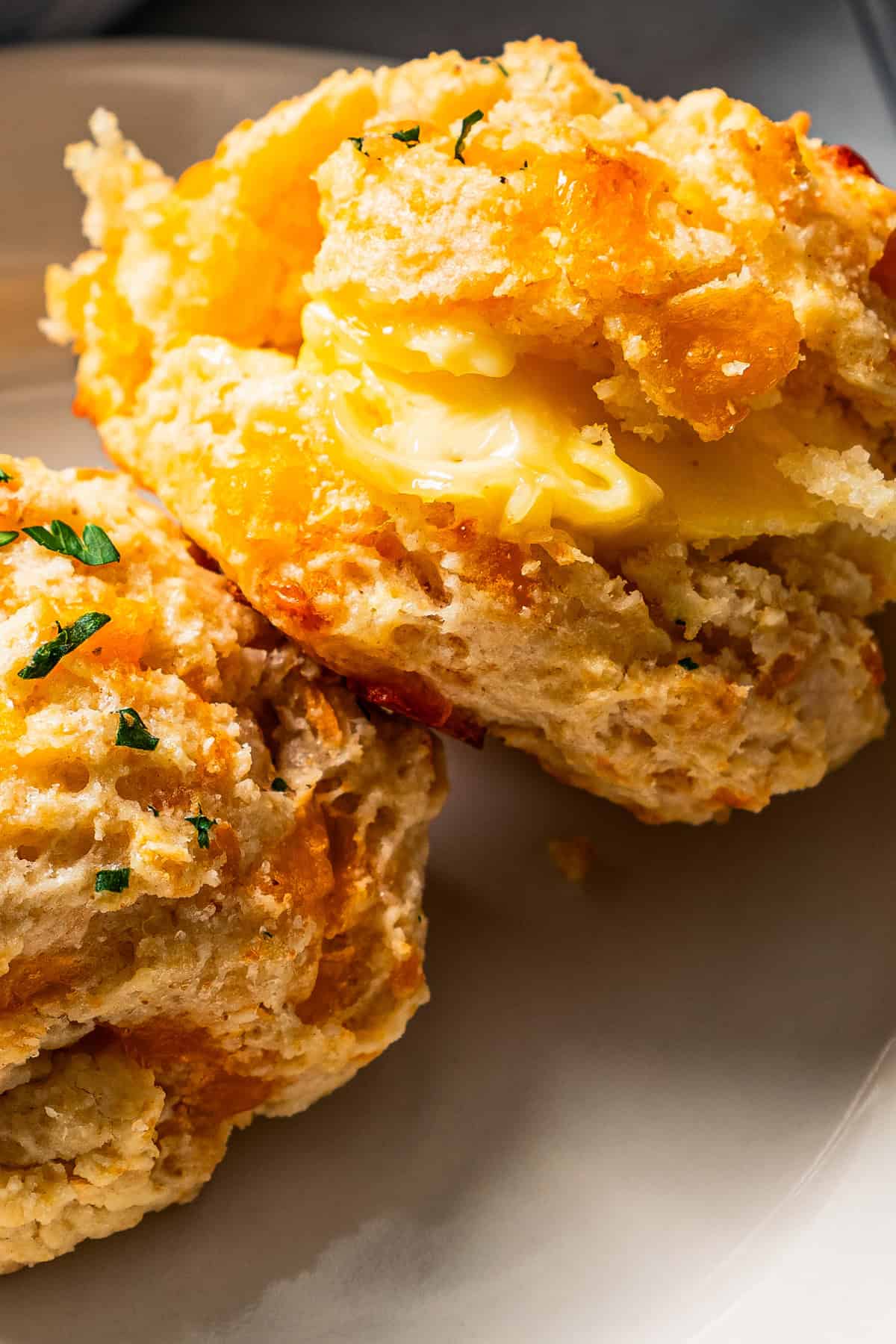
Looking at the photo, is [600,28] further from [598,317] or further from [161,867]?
[161,867]

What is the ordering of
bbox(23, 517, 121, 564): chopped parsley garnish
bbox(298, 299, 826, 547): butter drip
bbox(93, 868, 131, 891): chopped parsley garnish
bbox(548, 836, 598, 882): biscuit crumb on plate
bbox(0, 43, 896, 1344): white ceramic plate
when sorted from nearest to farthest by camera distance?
bbox(93, 868, 131, 891): chopped parsley garnish → bbox(298, 299, 826, 547): butter drip → bbox(23, 517, 121, 564): chopped parsley garnish → bbox(0, 43, 896, 1344): white ceramic plate → bbox(548, 836, 598, 882): biscuit crumb on plate

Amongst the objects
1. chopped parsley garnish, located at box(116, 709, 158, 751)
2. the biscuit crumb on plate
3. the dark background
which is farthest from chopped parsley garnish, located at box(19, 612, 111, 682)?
the dark background

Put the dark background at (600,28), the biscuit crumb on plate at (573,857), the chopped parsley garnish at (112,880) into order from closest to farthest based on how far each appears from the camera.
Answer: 1. the chopped parsley garnish at (112,880)
2. the biscuit crumb on plate at (573,857)
3. the dark background at (600,28)

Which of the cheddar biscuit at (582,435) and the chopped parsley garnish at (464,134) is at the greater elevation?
the chopped parsley garnish at (464,134)

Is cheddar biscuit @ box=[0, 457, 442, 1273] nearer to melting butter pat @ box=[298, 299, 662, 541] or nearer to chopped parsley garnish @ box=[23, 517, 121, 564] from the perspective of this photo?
chopped parsley garnish @ box=[23, 517, 121, 564]

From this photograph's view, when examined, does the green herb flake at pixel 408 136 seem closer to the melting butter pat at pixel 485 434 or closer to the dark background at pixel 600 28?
the melting butter pat at pixel 485 434

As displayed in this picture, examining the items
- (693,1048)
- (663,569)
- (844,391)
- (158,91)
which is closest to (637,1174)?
(693,1048)

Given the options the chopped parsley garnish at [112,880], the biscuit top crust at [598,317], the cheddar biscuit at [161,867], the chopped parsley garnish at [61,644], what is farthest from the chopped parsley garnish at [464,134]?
the chopped parsley garnish at [112,880]

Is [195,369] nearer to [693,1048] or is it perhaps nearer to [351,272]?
[351,272]
